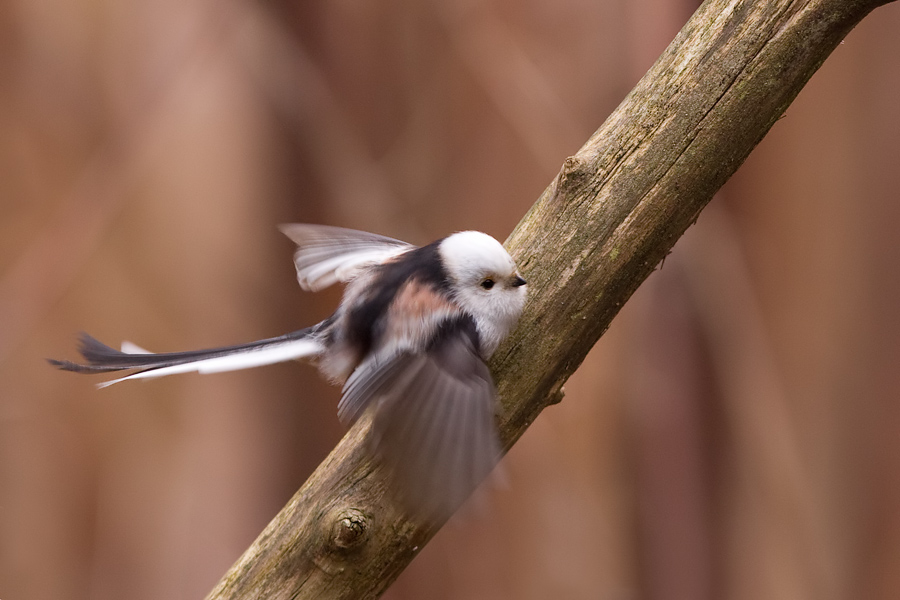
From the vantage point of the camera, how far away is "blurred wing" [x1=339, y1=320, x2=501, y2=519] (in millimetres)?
495

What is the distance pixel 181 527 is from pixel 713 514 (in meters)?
0.93

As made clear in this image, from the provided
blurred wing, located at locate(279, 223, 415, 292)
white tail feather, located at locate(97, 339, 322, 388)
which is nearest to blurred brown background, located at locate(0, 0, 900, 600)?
blurred wing, located at locate(279, 223, 415, 292)

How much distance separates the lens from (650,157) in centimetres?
60

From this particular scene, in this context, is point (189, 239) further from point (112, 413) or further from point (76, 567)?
point (76, 567)

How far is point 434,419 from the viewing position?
1.68ft

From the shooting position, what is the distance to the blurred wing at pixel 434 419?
495 millimetres

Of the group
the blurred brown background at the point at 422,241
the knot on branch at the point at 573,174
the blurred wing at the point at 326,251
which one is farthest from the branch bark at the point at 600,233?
the blurred brown background at the point at 422,241

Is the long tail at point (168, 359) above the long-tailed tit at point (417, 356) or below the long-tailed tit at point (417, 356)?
below

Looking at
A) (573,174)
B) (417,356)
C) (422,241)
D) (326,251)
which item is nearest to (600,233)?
(573,174)

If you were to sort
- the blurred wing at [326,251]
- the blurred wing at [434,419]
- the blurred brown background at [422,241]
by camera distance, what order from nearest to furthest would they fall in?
the blurred wing at [434,419]
the blurred wing at [326,251]
the blurred brown background at [422,241]

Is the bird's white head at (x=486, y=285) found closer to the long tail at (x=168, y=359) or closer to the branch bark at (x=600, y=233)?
the branch bark at (x=600, y=233)

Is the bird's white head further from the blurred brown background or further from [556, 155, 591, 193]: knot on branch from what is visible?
the blurred brown background

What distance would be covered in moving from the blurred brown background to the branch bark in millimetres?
626

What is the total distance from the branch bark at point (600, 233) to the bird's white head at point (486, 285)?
0.05ft
